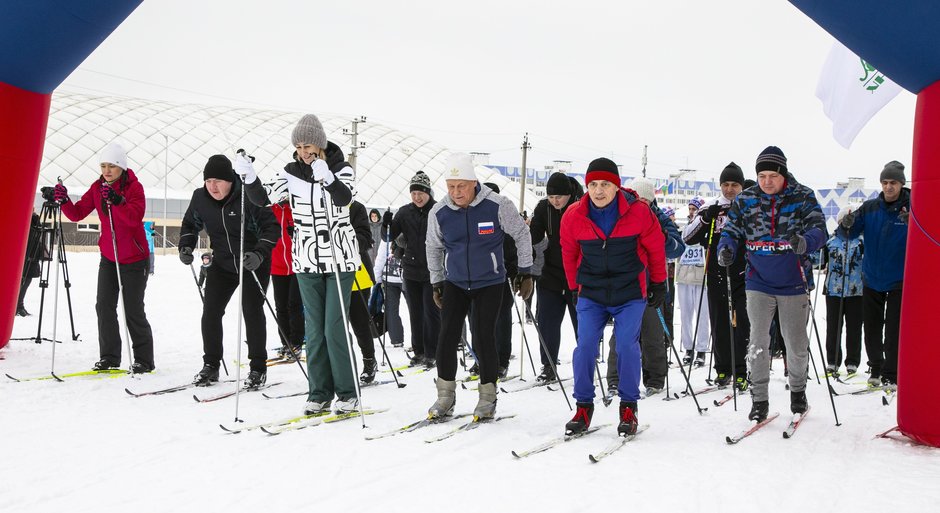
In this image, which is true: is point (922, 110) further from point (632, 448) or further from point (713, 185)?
point (713, 185)

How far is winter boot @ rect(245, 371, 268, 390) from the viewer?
647 centimetres

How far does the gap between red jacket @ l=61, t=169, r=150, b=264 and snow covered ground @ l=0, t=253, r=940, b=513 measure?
119cm

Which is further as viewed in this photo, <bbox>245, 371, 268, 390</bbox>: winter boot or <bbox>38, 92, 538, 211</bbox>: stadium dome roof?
<bbox>38, 92, 538, 211</bbox>: stadium dome roof

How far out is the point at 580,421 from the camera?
16.0 ft

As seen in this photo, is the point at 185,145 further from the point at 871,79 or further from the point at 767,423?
the point at 767,423

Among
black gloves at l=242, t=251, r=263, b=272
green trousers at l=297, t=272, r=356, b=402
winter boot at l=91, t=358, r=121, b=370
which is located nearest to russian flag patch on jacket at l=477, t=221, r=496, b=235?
green trousers at l=297, t=272, r=356, b=402

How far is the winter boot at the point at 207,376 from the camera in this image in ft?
21.4

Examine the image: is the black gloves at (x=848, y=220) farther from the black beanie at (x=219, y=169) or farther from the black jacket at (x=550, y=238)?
the black beanie at (x=219, y=169)

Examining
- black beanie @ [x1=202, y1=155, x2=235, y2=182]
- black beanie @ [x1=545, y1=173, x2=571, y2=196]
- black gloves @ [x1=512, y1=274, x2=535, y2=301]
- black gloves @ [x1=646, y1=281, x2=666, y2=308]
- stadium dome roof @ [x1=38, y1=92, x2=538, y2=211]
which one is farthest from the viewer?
stadium dome roof @ [x1=38, y1=92, x2=538, y2=211]

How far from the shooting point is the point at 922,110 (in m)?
4.77

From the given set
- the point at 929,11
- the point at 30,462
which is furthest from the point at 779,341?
the point at 30,462

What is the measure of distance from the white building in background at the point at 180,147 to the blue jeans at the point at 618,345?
4089cm

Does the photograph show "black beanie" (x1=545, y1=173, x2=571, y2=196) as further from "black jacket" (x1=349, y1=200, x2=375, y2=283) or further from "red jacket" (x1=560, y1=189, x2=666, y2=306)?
"red jacket" (x1=560, y1=189, x2=666, y2=306)

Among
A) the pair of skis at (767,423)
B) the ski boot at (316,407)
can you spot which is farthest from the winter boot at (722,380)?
the ski boot at (316,407)
